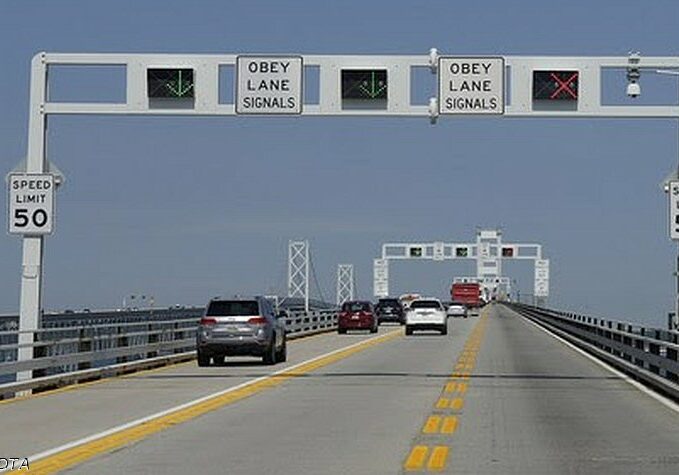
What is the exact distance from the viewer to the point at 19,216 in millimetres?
Result: 25594

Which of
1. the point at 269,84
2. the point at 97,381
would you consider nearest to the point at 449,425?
the point at 97,381

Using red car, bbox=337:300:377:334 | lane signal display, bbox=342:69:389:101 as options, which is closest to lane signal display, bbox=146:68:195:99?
lane signal display, bbox=342:69:389:101

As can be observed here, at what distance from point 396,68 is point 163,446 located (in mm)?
13598

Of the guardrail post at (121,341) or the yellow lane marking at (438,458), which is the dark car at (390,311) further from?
the yellow lane marking at (438,458)

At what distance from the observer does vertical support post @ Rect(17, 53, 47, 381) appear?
1015 inches

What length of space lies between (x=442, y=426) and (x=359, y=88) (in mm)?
10995

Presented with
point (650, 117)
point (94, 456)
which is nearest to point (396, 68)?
point (650, 117)

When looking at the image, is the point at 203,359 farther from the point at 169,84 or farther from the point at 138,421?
the point at 138,421

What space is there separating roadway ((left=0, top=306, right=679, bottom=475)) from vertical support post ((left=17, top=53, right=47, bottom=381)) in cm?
216

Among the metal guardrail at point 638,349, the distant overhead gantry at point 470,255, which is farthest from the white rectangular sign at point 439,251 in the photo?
the metal guardrail at point 638,349

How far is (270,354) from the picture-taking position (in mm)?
32688

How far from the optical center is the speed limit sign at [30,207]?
25.6 metres

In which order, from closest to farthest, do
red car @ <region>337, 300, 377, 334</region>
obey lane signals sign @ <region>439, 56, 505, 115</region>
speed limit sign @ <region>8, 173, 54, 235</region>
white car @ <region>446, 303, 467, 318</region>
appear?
speed limit sign @ <region>8, 173, 54, 235</region>, obey lane signals sign @ <region>439, 56, 505, 115</region>, red car @ <region>337, 300, 377, 334</region>, white car @ <region>446, 303, 467, 318</region>

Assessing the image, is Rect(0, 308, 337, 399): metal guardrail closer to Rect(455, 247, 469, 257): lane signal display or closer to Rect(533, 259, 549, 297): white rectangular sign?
Rect(455, 247, 469, 257): lane signal display
